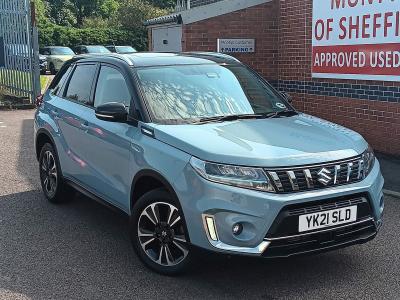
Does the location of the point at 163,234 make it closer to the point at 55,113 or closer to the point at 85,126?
the point at 85,126

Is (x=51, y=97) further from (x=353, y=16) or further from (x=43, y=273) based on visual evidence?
(x=353, y=16)

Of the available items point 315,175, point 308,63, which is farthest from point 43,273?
point 308,63

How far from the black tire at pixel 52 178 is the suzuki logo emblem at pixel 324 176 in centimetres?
308

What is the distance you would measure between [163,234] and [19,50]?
38.3 ft

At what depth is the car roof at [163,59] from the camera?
16.1 feet

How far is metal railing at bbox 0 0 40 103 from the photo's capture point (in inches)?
553

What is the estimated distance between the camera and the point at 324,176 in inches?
146

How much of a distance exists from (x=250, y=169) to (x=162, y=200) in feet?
2.49

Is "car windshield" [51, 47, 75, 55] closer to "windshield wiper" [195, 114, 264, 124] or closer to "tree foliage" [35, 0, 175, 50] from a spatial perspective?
"tree foliage" [35, 0, 175, 50]

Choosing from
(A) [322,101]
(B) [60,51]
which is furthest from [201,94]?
(B) [60,51]

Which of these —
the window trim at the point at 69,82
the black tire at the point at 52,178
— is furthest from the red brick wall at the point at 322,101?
the black tire at the point at 52,178

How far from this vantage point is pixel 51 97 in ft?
20.1

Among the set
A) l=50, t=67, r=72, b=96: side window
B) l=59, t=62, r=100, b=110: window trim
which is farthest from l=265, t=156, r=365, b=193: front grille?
l=50, t=67, r=72, b=96: side window

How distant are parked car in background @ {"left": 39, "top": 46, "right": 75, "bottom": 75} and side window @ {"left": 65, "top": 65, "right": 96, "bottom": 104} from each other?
2425 cm
